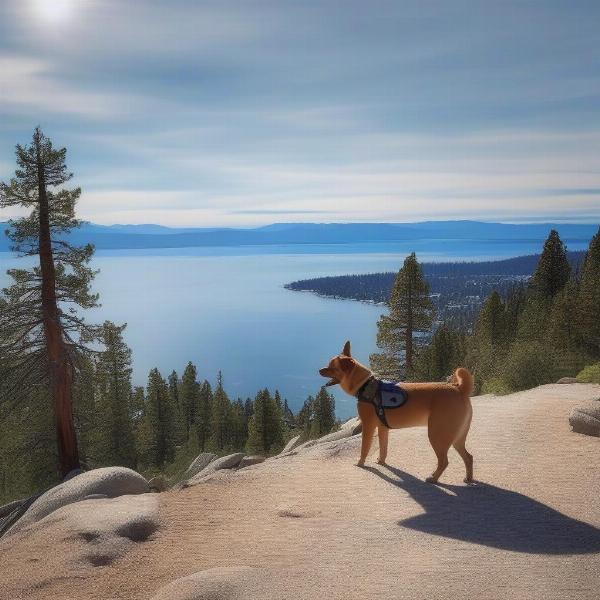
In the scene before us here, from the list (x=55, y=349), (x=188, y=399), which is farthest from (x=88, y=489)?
(x=188, y=399)

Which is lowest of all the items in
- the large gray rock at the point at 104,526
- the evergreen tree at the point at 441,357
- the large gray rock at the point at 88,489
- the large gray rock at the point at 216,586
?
the evergreen tree at the point at 441,357

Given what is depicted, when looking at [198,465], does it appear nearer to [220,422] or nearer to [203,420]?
Answer: [220,422]

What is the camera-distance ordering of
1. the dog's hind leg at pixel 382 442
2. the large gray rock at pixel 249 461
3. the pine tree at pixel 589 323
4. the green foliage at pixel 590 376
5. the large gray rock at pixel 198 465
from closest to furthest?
the dog's hind leg at pixel 382 442 < the large gray rock at pixel 249 461 < the large gray rock at pixel 198 465 < the green foliage at pixel 590 376 < the pine tree at pixel 589 323

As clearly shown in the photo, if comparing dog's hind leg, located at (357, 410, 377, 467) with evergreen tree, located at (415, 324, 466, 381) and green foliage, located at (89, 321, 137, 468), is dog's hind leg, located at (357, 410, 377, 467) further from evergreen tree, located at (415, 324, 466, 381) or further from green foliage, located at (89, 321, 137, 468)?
evergreen tree, located at (415, 324, 466, 381)

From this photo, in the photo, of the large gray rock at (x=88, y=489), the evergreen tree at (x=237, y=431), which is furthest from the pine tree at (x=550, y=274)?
the large gray rock at (x=88, y=489)

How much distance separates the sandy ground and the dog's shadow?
3 centimetres

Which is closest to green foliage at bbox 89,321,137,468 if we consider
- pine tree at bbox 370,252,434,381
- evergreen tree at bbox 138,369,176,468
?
evergreen tree at bbox 138,369,176,468

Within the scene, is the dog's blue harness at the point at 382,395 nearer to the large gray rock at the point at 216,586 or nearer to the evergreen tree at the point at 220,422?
the large gray rock at the point at 216,586

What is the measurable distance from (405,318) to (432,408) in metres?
24.8

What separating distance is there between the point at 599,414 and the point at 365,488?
751 centimetres

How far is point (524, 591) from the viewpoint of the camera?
21.0ft

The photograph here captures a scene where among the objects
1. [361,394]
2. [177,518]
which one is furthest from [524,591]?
[177,518]

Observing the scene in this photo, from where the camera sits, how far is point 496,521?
350 inches

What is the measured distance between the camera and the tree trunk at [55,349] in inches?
794
